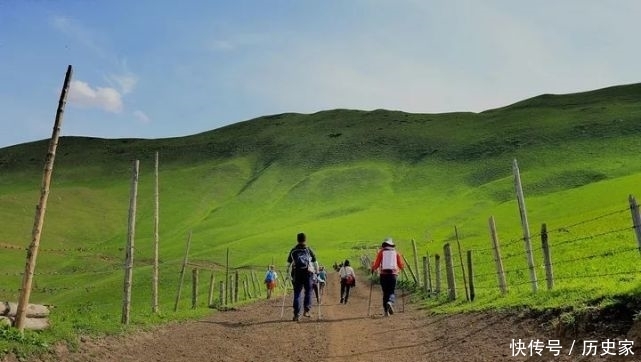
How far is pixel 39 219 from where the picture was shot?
14781mm

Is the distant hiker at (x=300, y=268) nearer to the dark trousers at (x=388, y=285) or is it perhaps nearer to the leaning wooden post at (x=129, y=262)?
the dark trousers at (x=388, y=285)

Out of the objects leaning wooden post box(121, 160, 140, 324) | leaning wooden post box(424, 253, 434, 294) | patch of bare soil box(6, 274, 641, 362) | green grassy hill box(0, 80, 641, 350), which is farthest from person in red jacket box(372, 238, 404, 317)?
green grassy hill box(0, 80, 641, 350)

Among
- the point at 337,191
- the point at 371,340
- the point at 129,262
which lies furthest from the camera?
the point at 337,191

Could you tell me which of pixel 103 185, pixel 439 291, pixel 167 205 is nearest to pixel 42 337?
pixel 439 291

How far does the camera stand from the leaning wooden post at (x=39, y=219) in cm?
1351

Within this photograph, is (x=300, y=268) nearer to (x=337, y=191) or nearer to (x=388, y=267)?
(x=388, y=267)

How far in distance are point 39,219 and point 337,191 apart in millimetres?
128799

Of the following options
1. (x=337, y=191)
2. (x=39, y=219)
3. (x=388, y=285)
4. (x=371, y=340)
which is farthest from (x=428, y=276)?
(x=337, y=191)

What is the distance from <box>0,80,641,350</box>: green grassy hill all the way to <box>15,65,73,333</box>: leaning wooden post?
4144cm

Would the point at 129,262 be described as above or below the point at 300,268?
above

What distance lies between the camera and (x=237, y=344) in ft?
52.7

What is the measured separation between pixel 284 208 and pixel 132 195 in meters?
116

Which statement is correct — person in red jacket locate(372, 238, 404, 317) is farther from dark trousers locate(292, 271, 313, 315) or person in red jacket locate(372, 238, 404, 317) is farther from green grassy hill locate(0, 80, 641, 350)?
green grassy hill locate(0, 80, 641, 350)

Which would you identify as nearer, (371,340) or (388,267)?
(371,340)
